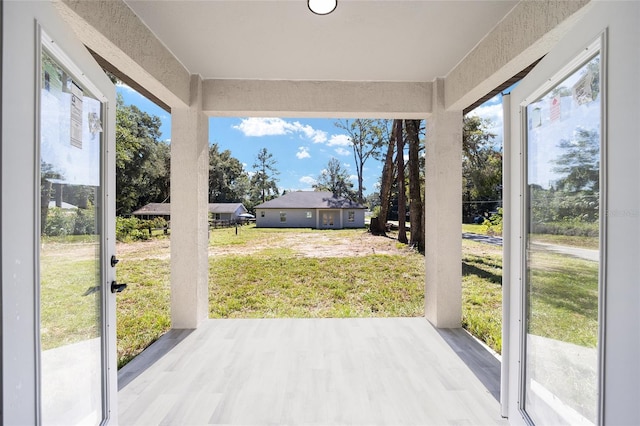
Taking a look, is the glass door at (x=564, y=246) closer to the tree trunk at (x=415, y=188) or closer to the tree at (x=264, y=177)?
the tree trunk at (x=415, y=188)

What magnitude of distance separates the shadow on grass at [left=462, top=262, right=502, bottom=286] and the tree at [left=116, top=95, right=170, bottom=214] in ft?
20.4

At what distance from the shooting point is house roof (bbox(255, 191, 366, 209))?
36.2 feet

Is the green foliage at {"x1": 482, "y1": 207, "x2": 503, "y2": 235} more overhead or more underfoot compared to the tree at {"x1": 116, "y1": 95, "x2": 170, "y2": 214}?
more underfoot

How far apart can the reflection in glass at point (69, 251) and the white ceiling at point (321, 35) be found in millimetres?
1121

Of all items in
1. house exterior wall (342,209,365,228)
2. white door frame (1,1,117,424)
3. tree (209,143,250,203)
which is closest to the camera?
white door frame (1,1,117,424)

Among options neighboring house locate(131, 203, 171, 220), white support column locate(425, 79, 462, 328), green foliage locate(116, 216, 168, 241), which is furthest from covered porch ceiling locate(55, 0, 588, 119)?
green foliage locate(116, 216, 168, 241)

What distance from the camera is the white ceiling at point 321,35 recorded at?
2.02 m

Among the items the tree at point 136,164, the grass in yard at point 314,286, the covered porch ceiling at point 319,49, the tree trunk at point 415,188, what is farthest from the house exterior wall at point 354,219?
the covered porch ceiling at point 319,49

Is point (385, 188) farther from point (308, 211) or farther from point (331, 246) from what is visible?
point (308, 211)

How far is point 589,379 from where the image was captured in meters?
1.19

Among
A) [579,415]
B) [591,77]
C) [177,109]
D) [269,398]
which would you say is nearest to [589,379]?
[579,415]

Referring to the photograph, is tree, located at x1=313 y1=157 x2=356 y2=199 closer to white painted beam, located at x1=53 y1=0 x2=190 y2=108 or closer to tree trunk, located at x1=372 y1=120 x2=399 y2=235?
tree trunk, located at x1=372 y1=120 x2=399 y2=235

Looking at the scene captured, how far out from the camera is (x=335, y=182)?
35.4 ft
